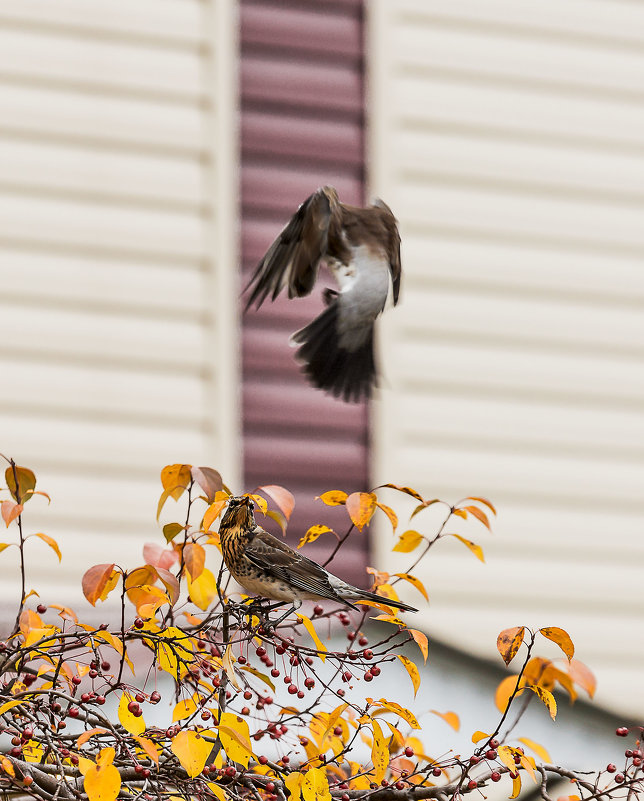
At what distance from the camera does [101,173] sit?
5297 millimetres

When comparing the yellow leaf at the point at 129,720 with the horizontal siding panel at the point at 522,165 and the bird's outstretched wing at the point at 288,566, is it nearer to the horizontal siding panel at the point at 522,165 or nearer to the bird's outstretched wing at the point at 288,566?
the bird's outstretched wing at the point at 288,566

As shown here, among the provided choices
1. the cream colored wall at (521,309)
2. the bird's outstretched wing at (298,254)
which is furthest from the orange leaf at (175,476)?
the cream colored wall at (521,309)

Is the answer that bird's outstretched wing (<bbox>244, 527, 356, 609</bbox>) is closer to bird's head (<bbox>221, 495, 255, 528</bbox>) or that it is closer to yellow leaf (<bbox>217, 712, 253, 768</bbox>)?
bird's head (<bbox>221, 495, 255, 528</bbox>)

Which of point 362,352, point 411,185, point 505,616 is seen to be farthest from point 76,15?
point 505,616

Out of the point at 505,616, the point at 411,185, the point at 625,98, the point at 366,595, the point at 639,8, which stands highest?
the point at 639,8

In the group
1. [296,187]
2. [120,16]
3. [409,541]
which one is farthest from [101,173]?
[409,541]

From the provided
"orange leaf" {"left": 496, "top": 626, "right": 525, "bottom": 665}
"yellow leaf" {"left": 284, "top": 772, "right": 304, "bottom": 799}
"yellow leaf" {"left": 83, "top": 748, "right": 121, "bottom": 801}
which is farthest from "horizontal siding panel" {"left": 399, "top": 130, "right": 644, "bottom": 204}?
"yellow leaf" {"left": 83, "top": 748, "right": 121, "bottom": 801}

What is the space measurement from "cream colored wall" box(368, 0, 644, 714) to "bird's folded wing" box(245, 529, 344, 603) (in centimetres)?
207

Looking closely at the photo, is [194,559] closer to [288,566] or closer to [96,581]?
[96,581]

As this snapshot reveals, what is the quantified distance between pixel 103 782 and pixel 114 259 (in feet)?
10.8

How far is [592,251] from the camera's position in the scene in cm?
588

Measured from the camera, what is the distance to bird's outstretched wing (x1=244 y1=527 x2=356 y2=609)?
3.09 meters

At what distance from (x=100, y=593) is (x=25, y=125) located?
306 cm

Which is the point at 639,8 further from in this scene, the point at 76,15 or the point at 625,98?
the point at 76,15
